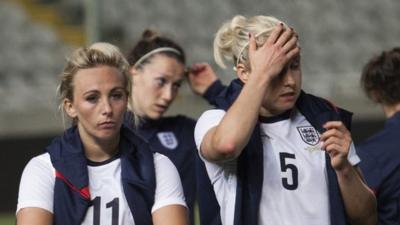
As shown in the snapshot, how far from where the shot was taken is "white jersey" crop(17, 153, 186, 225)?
3.24 m

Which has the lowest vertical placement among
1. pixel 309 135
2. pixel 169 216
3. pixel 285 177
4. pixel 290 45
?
pixel 169 216

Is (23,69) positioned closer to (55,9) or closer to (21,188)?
(55,9)

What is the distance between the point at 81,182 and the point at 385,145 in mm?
1404

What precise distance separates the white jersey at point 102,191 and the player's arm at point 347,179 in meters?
0.50

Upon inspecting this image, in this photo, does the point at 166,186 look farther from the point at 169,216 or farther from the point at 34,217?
the point at 34,217

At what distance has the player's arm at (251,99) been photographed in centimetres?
314

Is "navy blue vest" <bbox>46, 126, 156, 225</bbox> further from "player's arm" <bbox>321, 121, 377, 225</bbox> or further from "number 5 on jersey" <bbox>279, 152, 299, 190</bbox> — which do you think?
"player's arm" <bbox>321, 121, 377, 225</bbox>

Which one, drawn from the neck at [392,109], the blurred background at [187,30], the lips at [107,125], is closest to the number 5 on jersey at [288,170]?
the lips at [107,125]

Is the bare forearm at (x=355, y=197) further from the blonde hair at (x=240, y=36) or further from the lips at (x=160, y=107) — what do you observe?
the lips at (x=160, y=107)

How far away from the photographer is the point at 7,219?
1005 centimetres

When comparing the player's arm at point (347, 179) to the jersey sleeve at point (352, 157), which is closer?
the player's arm at point (347, 179)

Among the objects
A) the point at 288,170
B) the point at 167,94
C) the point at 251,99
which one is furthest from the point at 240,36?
the point at 167,94

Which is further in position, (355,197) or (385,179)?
(385,179)

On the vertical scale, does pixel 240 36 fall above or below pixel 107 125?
above
